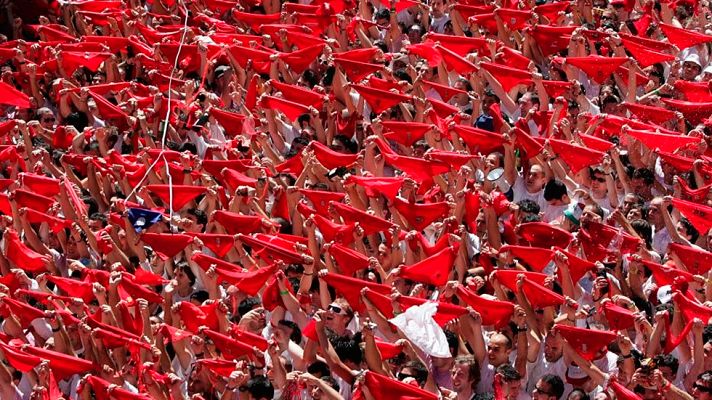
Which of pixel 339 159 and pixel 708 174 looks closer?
pixel 708 174

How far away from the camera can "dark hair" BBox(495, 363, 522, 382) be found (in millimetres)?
9539

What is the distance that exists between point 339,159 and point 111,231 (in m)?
1.74

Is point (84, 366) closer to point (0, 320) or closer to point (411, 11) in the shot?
point (0, 320)

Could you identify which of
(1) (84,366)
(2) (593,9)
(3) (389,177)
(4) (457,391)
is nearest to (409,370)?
(4) (457,391)

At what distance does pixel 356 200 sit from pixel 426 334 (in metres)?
2.24

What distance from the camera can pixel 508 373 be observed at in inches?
376

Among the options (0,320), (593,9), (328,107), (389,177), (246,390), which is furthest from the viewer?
(593,9)

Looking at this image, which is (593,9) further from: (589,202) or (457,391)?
(457,391)

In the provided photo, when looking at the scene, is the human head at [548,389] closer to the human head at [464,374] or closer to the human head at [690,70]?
the human head at [464,374]

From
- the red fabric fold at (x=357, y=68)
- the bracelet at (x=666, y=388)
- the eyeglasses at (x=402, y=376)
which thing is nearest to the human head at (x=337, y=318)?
the eyeglasses at (x=402, y=376)

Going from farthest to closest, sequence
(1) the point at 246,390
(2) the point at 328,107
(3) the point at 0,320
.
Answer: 1. (2) the point at 328,107
2. (3) the point at 0,320
3. (1) the point at 246,390

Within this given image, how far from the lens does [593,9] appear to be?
14.2 meters

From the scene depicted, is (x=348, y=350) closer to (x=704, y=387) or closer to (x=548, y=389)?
(x=548, y=389)

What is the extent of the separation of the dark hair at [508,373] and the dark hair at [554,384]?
0.14 m
